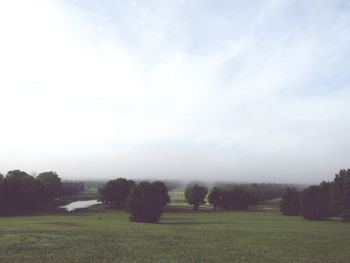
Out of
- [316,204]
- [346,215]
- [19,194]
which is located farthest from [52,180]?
[346,215]

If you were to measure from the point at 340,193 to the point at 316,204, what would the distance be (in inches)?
331

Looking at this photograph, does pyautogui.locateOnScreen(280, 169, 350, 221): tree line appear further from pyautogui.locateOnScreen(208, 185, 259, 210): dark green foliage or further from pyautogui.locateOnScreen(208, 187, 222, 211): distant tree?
pyautogui.locateOnScreen(208, 187, 222, 211): distant tree

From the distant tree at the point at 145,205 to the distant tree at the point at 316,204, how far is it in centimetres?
3713

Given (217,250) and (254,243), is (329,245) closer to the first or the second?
(254,243)

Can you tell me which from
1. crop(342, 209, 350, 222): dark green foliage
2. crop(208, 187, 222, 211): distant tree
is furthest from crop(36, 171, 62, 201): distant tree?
crop(342, 209, 350, 222): dark green foliage

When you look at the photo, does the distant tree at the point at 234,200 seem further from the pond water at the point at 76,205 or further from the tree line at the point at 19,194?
the tree line at the point at 19,194

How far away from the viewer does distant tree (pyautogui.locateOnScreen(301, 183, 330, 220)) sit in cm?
9956

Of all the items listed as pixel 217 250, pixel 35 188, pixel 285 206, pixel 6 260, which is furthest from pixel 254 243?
pixel 35 188

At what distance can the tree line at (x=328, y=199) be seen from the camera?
92312 millimetres

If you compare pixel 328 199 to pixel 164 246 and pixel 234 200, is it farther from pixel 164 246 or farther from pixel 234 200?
pixel 164 246

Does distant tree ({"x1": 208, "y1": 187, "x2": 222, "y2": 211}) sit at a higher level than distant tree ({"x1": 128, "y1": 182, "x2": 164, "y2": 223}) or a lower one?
higher

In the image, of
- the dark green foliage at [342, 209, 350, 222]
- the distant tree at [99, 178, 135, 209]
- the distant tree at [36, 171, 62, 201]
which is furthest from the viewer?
the distant tree at [36, 171, 62, 201]

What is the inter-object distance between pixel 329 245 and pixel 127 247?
79.3ft

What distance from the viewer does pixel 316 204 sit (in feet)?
330
